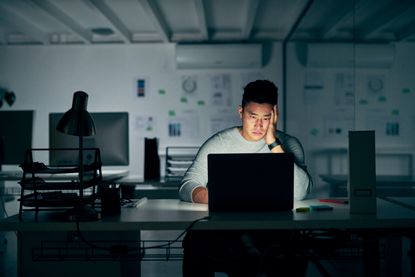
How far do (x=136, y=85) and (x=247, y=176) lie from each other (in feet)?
11.5

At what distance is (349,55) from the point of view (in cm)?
407

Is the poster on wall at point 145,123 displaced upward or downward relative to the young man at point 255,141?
upward

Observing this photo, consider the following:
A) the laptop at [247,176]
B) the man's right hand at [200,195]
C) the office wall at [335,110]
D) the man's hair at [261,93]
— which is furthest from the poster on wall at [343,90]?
the laptop at [247,176]

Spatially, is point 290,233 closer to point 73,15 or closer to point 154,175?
point 154,175

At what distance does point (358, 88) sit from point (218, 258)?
3.05 meters

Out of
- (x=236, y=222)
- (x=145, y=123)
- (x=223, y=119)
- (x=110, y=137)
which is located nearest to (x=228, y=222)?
(x=236, y=222)

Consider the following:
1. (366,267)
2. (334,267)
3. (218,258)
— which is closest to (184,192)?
(218,258)

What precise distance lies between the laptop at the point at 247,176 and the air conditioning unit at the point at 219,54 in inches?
127

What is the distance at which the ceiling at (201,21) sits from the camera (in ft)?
11.1

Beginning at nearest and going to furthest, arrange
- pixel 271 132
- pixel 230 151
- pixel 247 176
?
pixel 247 176
pixel 271 132
pixel 230 151

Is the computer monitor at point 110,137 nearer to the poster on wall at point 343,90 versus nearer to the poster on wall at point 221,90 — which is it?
the poster on wall at point 221,90

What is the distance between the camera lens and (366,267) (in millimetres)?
1569

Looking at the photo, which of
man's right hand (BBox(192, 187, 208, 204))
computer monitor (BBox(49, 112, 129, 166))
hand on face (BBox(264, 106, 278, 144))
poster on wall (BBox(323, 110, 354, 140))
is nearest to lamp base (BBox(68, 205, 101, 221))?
man's right hand (BBox(192, 187, 208, 204))

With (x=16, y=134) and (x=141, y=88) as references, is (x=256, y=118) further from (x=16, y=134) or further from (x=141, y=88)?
(x=141, y=88)
